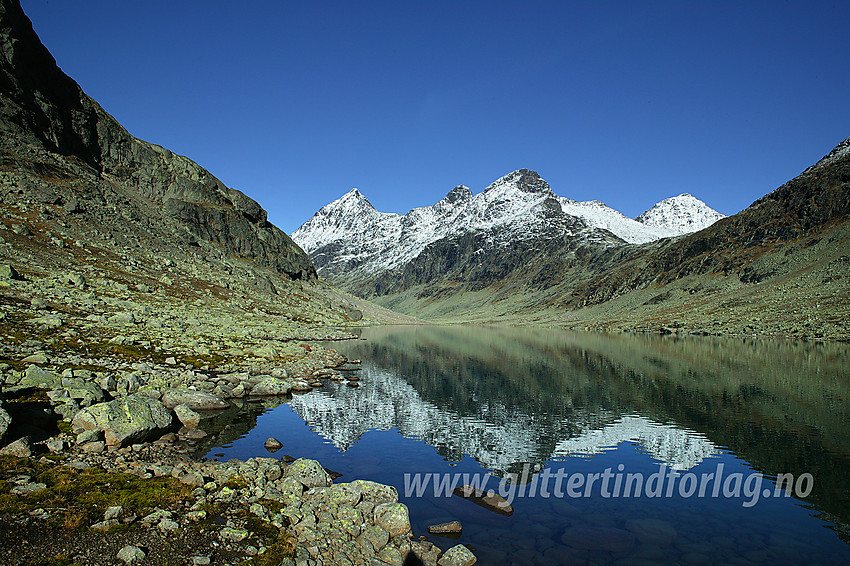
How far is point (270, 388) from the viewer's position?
1515 inches

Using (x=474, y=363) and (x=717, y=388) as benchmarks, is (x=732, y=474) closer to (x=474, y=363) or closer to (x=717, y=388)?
(x=717, y=388)

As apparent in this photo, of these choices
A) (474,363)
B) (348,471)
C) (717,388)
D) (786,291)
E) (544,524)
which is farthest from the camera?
(786,291)

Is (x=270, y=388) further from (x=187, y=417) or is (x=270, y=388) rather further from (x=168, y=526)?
(x=168, y=526)

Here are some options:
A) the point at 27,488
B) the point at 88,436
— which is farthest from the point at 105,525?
the point at 88,436

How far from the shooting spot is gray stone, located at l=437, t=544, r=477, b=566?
1358 centimetres

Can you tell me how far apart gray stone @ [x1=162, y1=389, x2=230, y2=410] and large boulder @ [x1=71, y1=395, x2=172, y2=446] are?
648 cm

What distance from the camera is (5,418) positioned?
1611 centimetres

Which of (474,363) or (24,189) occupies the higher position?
(24,189)

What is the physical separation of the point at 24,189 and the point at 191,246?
38.5 meters

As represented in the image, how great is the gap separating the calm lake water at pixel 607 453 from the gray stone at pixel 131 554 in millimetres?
8826

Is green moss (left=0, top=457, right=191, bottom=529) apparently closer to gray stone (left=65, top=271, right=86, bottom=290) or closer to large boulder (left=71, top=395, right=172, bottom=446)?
large boulder (left=71, top=395, right=172, bottom=446)

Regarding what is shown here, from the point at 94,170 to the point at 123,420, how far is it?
13248cm

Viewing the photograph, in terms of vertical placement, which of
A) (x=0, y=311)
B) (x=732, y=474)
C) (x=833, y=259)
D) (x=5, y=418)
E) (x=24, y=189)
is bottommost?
(x=732, y=474)

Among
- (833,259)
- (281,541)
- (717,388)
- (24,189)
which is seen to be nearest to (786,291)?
Result: (833,259)
